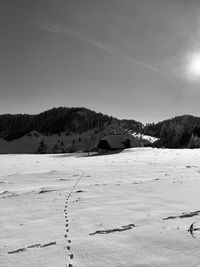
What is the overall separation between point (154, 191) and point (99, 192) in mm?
2987

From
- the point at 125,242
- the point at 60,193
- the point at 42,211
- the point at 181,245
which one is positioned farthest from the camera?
the point at 60,193

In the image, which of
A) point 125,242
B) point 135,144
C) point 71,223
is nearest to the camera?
point 125,242

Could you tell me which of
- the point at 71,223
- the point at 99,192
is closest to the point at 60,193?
the point at 99,192

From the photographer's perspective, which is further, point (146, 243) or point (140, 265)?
point (146, 243)

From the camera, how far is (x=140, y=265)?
6.12m

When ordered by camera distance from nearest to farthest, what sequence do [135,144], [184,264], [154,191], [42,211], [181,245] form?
[184,264]
[181,245]
[42,211]
[154,191]
[135,144]

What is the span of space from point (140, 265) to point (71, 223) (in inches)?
161

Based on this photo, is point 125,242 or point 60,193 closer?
point 125,242

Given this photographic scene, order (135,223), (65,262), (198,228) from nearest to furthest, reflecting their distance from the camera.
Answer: (65,262)
(198,228)
(135,223)

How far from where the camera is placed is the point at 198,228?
813cm

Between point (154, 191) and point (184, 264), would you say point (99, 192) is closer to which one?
point (154, 191)

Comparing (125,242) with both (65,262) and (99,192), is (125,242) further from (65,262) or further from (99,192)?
(99,192)

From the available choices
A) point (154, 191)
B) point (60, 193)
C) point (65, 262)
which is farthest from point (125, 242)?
point (60, 193)

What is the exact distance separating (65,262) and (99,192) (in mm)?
9829
